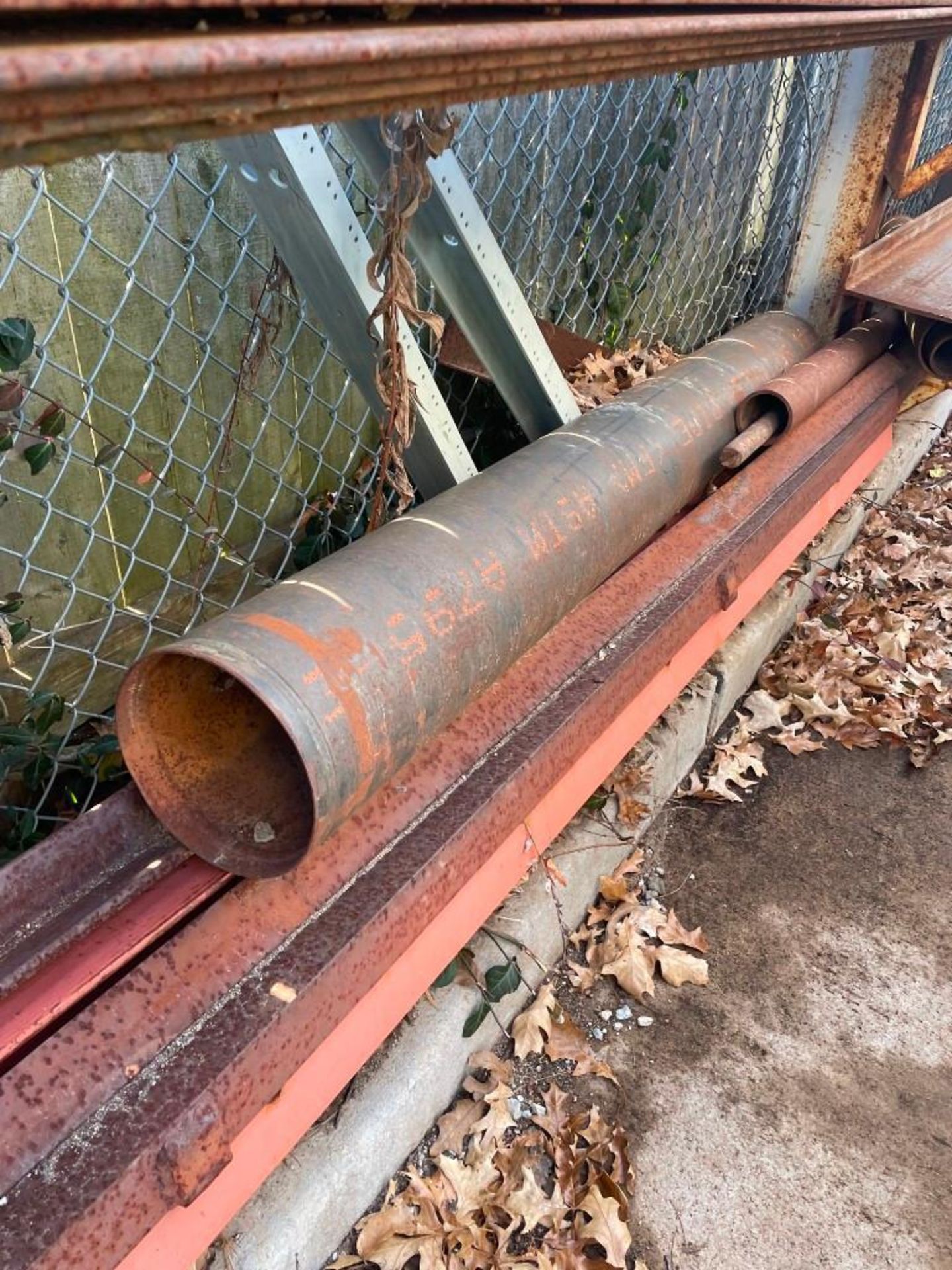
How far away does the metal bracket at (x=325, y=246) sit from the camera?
1672 mm

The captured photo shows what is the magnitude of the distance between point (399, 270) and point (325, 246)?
154mm

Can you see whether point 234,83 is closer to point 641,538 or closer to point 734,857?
point 641,538

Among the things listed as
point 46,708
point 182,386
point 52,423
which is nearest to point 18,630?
point 46,708

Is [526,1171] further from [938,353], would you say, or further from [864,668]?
[938,353]

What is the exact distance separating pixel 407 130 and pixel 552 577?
2.75 feet

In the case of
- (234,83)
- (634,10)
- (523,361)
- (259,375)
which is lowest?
(259,375)

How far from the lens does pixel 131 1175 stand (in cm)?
101

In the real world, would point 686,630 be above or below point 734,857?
above

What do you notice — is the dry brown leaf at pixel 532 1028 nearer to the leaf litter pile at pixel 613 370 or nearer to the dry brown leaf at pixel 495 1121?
the dry brown leaf at pixel 495 1121

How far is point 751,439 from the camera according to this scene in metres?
2.54

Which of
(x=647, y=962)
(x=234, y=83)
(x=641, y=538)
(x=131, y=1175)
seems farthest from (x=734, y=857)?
(x=234, y=83)

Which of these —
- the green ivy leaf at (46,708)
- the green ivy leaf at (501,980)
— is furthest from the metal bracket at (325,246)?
the green ivy leaf at (501,980)

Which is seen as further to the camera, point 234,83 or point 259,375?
point 259,375

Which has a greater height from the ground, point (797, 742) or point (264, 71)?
point (264, 71)
